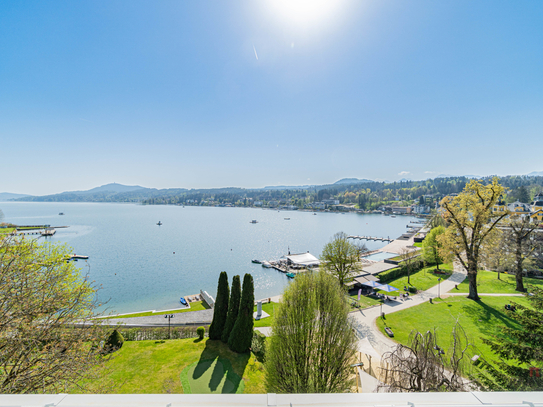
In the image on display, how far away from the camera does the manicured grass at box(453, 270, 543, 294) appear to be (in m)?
22.4

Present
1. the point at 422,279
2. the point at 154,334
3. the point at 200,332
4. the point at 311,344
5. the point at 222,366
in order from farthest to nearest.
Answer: the point at 422,279 < the point at 154,334 < the point at 200,332 < the point at 222,366 < the point at 311,344

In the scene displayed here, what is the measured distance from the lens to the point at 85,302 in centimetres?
823

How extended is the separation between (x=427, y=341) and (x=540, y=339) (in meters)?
3.32

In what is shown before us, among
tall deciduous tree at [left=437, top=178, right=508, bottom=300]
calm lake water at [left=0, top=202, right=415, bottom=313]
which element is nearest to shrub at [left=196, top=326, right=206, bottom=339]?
calm lake water at [left=0, top=202, right=415, bottom=313]

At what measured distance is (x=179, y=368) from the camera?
12.4m

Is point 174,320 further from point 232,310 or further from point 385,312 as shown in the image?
point 385,312

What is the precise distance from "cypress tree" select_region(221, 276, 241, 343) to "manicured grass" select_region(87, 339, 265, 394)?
0.65 m

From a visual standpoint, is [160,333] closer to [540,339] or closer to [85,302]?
[85,302]

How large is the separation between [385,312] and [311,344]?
1464 centimetres

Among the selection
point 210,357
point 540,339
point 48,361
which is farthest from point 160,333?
point 540,339

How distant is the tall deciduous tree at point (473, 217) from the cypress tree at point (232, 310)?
17.5 meters

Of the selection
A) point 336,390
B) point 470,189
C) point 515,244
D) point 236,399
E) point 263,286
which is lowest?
point 263,286

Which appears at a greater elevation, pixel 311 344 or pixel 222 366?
pixel 311 344

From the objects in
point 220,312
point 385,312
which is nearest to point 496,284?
point 385,312
